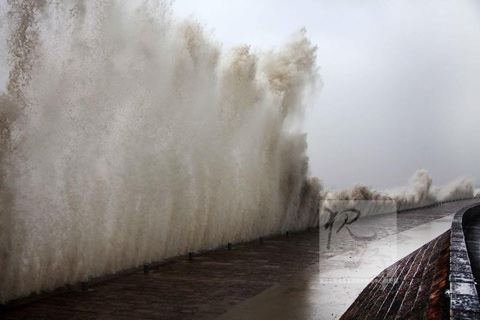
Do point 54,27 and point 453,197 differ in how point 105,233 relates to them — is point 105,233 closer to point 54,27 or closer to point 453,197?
point 54,27

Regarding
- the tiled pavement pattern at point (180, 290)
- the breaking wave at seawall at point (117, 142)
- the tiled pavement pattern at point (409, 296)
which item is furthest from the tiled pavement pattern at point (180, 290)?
the tiled pavement pattern at point (409, 296)

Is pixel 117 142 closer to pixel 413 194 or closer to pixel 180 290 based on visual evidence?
pixel 180 290

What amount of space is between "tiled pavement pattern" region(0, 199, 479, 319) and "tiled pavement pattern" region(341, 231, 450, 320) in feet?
5.63

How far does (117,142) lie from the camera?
950 centimetres

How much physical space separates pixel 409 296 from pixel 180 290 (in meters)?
3.65

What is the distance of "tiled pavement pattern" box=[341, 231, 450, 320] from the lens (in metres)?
3.96

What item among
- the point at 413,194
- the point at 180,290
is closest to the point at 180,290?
the point at 180,290

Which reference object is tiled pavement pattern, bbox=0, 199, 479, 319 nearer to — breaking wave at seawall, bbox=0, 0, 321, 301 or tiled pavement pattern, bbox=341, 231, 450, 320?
breaking wave at seawall, bbox=0, 0, 321, 301

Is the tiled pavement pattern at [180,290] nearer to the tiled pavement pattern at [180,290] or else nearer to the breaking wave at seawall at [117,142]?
the tiled pavement pattern at [180,290]

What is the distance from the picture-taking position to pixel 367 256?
1066cm

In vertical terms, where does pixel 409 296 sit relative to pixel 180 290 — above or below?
above

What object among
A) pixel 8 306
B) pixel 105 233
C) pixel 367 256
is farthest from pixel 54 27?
pixel 367 256

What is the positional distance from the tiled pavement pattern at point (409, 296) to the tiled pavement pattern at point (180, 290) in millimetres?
1717

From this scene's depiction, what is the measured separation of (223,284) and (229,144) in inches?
259
